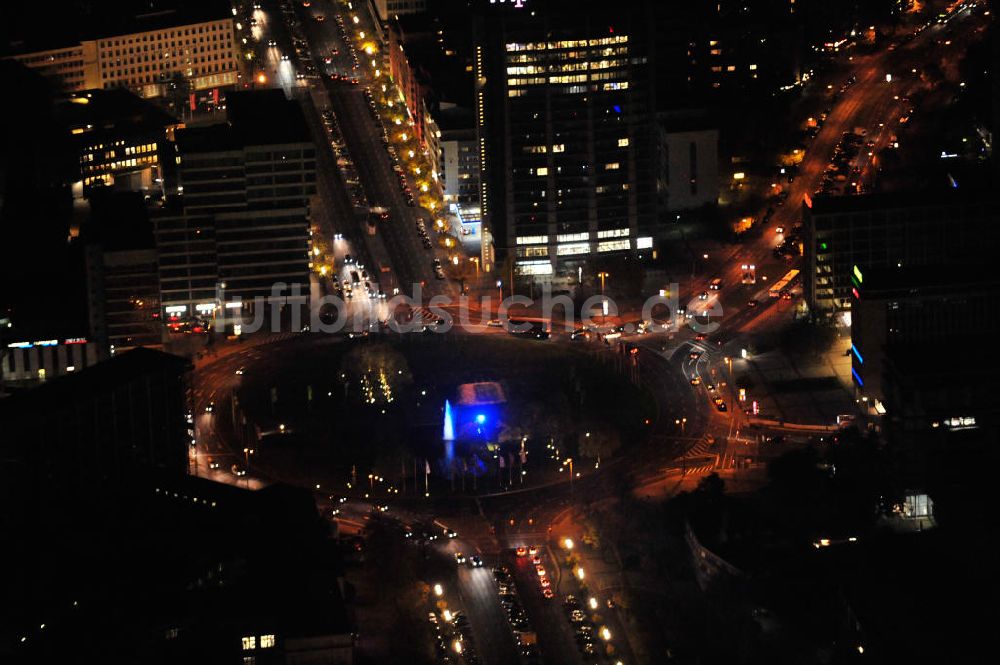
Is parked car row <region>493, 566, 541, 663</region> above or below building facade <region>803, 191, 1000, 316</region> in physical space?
below

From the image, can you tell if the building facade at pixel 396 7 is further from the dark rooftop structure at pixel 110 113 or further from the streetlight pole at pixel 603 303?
the streetlight pole at pixel 603 303

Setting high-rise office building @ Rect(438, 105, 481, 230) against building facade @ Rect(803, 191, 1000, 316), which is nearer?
building facade @ Rect(803, 191, 1000, 316)

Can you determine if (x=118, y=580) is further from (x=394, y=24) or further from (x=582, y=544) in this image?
(x=394, y=24)

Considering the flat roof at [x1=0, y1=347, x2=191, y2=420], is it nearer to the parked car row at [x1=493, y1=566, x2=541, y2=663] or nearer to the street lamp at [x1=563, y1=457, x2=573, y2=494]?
Answer: the street lamp at [x1=563, y1=457, x2=573, y2=494]

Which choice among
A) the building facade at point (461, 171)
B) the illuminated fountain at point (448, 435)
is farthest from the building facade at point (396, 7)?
the illuminated fountain at point (448, 435)

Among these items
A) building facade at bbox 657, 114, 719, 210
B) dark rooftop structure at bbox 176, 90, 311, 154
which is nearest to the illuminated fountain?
dark rooftop structure at bbox 176, 90, 311, 154

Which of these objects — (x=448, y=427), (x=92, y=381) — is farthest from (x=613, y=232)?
(x=92, y=381)
